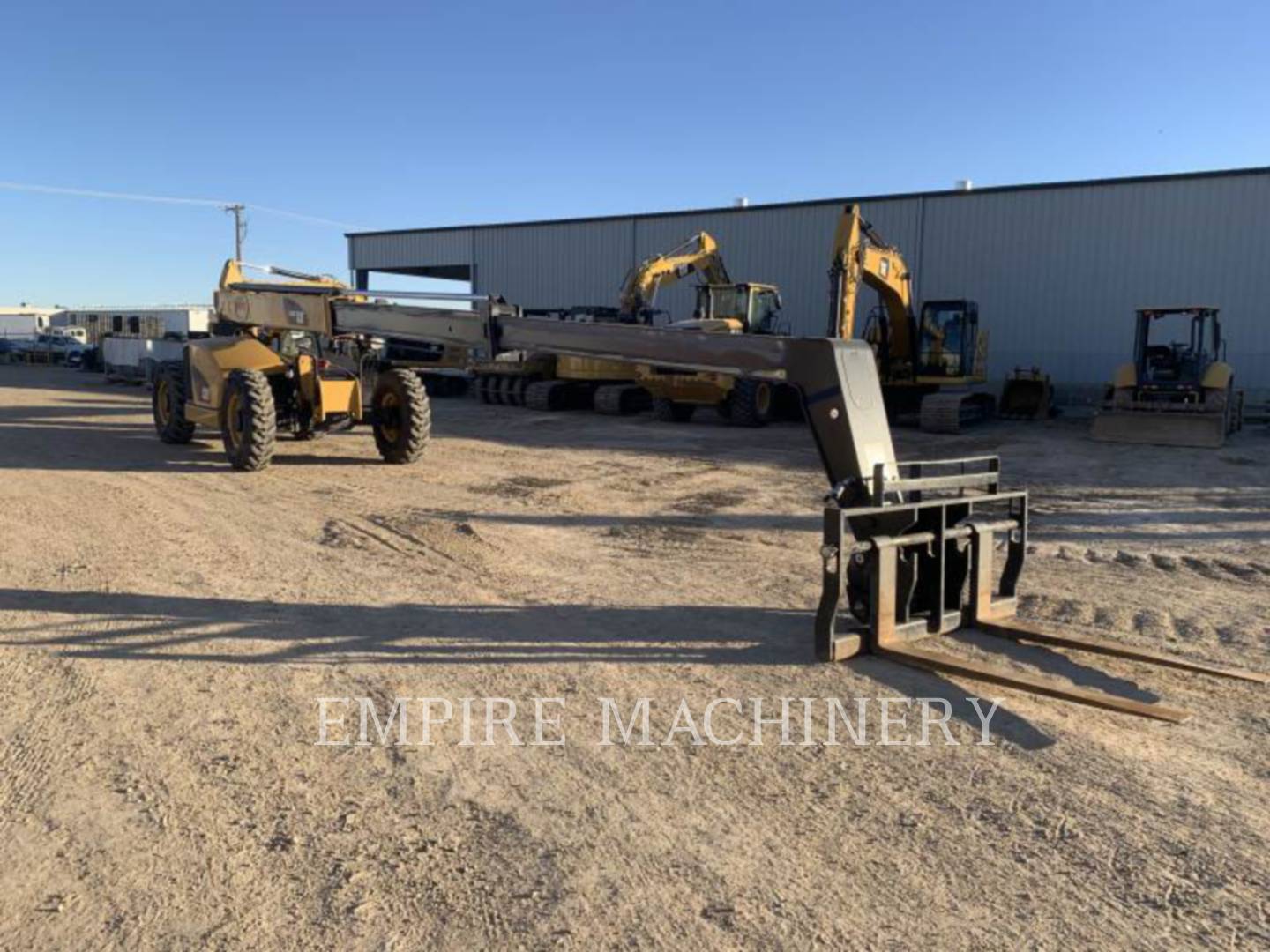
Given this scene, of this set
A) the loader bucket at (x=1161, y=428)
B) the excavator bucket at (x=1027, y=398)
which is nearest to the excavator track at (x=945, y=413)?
the loader bucket at (x=1161, y=428)

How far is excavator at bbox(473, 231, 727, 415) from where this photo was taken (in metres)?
23.2

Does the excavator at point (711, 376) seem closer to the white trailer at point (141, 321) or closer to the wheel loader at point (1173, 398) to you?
the wheel loader at point (1173, 398)

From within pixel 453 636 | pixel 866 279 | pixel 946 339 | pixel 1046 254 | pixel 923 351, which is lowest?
pixel 453 636

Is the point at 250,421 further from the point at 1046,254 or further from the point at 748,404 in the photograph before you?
the point at 1046,254

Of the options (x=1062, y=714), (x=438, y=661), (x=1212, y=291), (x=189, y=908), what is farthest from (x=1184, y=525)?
(x=1212, y=291)

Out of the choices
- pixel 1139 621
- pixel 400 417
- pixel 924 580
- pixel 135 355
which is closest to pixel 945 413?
pixel 400 417

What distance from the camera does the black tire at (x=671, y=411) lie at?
2220cm

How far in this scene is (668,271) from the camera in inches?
941

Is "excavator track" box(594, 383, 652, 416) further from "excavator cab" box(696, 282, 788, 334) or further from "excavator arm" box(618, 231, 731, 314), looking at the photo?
"excavator cab" box(696, 282, 788, 334)

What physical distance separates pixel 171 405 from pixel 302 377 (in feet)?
9.69

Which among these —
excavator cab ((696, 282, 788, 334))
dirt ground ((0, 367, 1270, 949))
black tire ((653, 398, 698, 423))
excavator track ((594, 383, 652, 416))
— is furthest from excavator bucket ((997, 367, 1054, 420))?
dirt ground ((0, 367, 1270, 949))

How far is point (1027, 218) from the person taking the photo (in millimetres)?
26766

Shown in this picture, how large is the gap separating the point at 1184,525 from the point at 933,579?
5880 mm

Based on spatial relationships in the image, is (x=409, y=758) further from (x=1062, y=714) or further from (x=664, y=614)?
(x=1062, y=714)
